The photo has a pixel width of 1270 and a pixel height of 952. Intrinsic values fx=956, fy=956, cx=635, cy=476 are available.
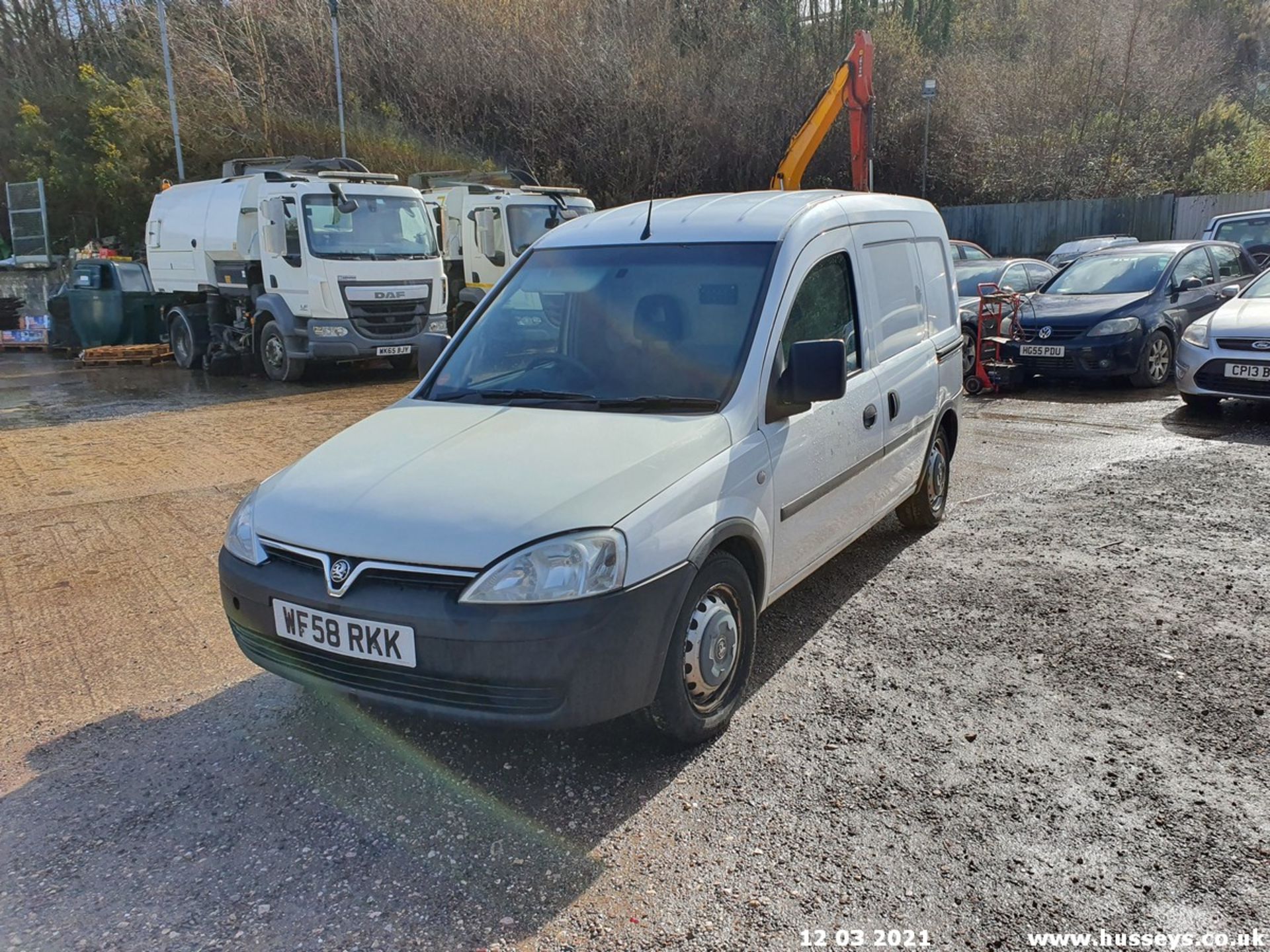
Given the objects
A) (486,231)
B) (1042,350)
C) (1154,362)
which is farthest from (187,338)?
(1154,362)

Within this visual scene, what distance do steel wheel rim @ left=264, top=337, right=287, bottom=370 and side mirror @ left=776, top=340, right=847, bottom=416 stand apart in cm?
1173

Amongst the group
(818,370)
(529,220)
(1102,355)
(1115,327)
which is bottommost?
(1102,355)

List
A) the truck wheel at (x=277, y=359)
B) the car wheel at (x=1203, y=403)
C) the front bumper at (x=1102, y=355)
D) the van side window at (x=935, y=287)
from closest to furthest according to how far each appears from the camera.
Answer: the van side window at (x=935, y=287) → the car wheel at (x=1203, y=403) → the front bumper at (x=1102, y=355) → the truck wheel at (x=277, y=359)

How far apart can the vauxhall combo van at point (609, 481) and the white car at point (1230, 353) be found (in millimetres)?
5440

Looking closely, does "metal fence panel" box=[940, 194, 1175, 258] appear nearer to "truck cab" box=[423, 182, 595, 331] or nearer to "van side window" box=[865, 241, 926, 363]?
"truck cab" box=[423, 182, 595, 331]

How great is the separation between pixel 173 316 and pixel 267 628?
14.7m

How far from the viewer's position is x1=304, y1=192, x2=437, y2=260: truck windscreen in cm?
1316

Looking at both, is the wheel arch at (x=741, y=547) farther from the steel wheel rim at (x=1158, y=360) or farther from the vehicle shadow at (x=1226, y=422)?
the steel wheel rim at (x=1158, y=360)

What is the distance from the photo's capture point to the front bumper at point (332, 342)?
523 inches

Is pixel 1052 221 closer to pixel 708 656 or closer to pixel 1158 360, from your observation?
pixel 1158 360

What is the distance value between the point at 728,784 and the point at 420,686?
3.75ft

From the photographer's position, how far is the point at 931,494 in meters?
6.11

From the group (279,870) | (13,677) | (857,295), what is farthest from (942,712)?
(13,677)

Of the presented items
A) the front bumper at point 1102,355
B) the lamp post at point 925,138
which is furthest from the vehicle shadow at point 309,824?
the lamp post at point 925,138
